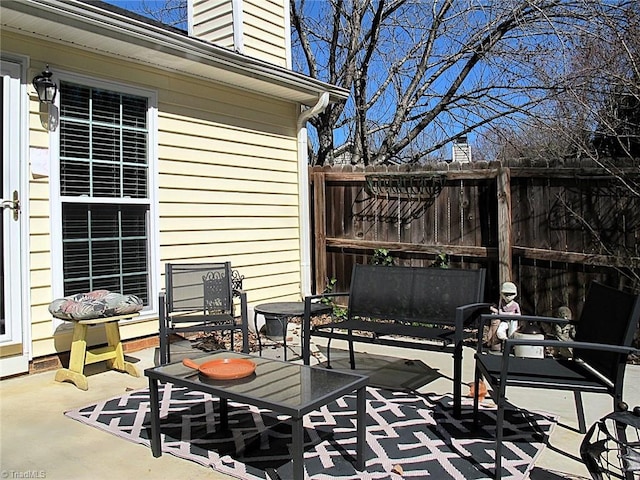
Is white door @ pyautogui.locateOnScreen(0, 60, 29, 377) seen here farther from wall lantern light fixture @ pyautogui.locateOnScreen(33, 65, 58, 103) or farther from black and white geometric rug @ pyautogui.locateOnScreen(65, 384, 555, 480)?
black and white geometric rug @ pyautogui.locateOnScreen(65, 384, 555, 480)

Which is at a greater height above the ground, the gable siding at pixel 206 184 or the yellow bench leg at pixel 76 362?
the gable siding at pixel 206 184

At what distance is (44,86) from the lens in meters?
3.94

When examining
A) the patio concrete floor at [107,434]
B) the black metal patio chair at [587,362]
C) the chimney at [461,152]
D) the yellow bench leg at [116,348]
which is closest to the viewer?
the black metal patio chair at [587,362]

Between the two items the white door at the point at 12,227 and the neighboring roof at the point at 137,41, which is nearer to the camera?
the neighboring roof at the point at 137,41

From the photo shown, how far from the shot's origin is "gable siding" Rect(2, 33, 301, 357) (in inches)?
159

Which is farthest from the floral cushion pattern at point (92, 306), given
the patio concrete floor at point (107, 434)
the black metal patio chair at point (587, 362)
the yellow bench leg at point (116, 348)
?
the black metal patio chair at point (587, 362)

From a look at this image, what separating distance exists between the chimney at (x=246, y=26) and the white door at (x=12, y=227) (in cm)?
266

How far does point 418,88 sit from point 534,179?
18.7ft

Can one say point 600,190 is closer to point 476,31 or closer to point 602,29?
point 602,29

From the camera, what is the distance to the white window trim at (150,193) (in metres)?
4.09

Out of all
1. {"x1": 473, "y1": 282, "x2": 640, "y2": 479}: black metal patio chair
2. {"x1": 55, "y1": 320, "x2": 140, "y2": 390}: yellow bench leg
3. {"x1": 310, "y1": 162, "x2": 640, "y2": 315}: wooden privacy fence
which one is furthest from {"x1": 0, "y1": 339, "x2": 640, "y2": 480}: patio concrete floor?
{"x1": 310, "y1": 162, "x2": 640, "y2": 315}: wooden privacy fence

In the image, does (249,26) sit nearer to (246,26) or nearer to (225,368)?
(246,26)

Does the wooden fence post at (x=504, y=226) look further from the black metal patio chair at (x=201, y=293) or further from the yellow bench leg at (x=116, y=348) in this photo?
the yellow bench leg at (x=116, y=348)

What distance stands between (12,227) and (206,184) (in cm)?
186
